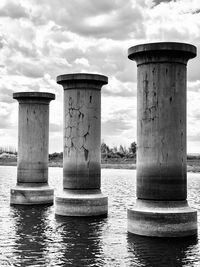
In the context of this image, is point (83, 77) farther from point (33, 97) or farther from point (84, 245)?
point (84, 245)

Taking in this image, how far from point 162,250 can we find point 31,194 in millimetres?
13096

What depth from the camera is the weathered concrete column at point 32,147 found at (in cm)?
2706

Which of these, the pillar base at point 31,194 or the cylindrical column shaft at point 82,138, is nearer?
the cylindrical column shaft at point 82,138

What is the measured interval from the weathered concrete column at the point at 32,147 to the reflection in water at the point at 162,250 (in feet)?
35.7

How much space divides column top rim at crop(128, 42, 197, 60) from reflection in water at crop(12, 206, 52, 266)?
7219mm

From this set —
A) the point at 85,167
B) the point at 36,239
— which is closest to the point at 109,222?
the point at 85,167

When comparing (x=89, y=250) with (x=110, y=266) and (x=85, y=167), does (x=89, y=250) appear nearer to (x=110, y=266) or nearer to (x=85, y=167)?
(x=110, y=266)

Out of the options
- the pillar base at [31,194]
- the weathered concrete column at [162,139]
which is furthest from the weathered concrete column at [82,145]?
the weathered concrete column at [162,139]

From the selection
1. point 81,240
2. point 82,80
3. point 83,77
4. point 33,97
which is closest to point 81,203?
point 81,240

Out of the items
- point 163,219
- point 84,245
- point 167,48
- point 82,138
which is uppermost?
point 167,48

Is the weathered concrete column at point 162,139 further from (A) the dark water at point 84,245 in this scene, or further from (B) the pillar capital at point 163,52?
(A) the dark water at point 84,245

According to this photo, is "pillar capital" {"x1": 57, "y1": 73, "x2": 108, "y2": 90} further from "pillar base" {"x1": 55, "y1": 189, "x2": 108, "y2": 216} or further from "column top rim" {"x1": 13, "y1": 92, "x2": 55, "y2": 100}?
"pillar base" {"x1": 55, "y1": 189, "x2": 108, "y2": 216}

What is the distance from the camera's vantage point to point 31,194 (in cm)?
2669

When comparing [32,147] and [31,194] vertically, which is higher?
[32,147]
